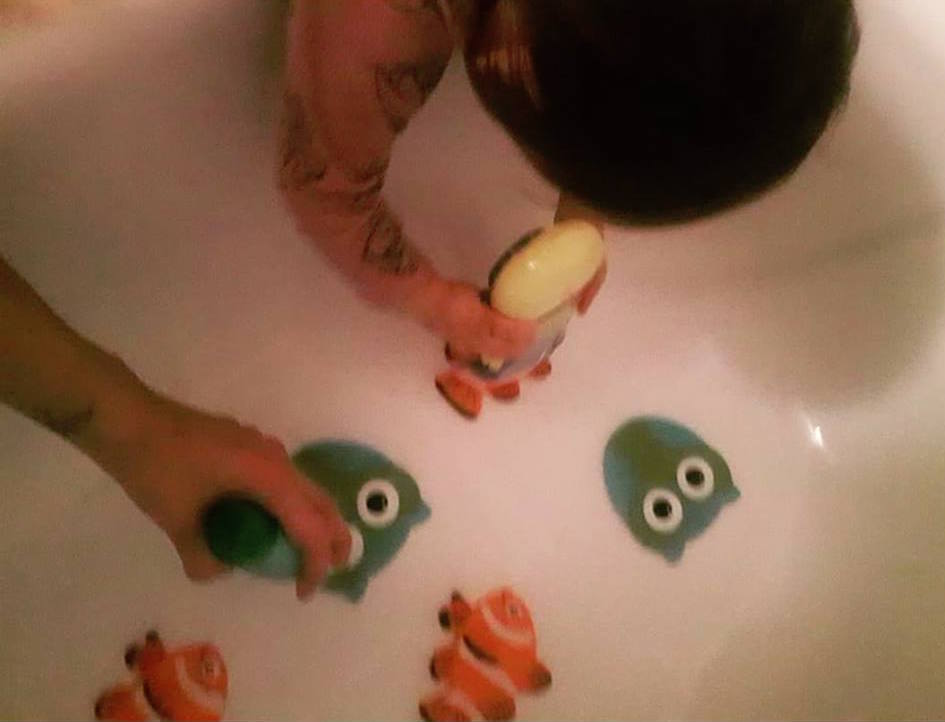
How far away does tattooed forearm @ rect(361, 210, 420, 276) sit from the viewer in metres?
0.71

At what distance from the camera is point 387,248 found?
2.37 feet

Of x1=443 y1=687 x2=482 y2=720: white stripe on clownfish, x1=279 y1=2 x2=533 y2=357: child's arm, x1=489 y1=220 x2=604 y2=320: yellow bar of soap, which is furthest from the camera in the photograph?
x1=443 y1=687 x2=482 y2=720: white stripe on clownfish

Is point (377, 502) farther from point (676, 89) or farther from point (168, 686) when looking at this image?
point (676, 89)

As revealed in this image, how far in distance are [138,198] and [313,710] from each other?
0.43 meters

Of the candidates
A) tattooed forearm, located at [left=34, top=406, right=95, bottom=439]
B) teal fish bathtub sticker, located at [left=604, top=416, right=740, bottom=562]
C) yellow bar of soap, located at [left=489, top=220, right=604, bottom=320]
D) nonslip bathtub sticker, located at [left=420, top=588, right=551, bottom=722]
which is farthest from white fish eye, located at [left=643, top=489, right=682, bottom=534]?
tattooed forearm, located at [left=34, top=406, right=95, bottom=439]

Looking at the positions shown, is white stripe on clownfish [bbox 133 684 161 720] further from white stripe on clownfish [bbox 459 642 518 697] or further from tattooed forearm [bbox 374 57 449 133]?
tattooed forearm [bbox 374 57 449 133]

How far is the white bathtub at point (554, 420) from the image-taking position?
2.50 feet

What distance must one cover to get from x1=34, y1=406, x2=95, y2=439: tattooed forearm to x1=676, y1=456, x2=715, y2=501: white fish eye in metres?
0.53

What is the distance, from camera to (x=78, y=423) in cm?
62

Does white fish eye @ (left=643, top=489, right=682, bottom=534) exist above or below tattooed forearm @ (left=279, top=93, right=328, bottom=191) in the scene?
above

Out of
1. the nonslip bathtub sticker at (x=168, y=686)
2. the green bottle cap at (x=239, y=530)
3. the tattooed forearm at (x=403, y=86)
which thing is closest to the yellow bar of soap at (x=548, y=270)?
the tattooed forearm at (x=403, y=86)

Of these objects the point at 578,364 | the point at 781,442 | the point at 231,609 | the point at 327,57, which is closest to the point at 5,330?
the point at 327,57

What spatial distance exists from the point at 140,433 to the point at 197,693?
28 centimetres

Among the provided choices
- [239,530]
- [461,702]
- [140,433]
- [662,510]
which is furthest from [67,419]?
[662,510]
